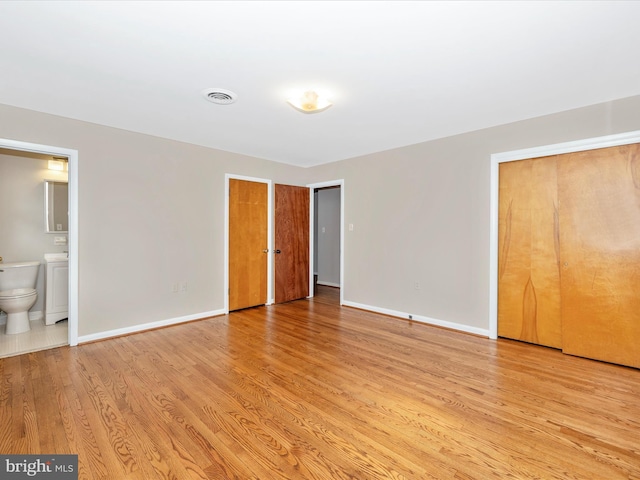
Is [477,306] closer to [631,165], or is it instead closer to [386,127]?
[631,165]

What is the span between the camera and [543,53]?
6.88 feet

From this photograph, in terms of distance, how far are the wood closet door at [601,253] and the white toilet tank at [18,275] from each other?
6.25m

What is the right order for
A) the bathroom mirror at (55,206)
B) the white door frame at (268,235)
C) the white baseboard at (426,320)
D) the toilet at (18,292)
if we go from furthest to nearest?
the white door frame at (268,235)
the bathroom mirror at (55,206)
the white baseboard at (426,320)
the toilet at (18,292)

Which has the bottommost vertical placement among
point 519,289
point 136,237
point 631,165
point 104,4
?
point 519,289

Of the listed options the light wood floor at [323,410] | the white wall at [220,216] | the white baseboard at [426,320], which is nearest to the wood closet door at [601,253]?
the light wood floor at [323,410]

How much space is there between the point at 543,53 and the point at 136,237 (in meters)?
4.31

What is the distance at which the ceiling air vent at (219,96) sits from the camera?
2631 mm

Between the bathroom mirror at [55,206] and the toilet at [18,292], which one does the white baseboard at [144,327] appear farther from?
the bathroom mirror at [55,206]

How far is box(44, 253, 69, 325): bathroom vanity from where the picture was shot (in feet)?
13.0

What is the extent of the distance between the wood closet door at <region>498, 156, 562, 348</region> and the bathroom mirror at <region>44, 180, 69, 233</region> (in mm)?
5825

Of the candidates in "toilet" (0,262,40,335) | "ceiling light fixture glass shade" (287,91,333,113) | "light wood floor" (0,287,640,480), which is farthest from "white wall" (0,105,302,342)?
"ceiling light fixture glass shade" (287,91,333,113)

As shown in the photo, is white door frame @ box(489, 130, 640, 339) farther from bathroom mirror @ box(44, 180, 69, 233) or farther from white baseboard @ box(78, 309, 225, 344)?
bathroom mirror @ box(44, 180, 69, 233)

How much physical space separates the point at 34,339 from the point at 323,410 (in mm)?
3498

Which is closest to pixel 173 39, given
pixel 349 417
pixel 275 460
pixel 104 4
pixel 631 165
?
pixel 104 4
